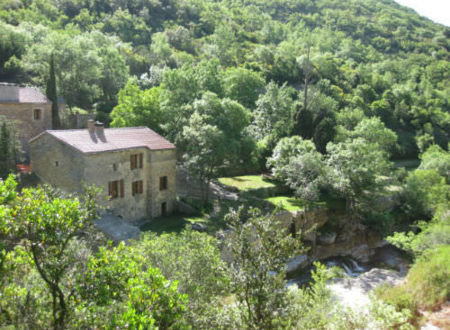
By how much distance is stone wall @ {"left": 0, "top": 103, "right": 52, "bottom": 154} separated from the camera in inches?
1325

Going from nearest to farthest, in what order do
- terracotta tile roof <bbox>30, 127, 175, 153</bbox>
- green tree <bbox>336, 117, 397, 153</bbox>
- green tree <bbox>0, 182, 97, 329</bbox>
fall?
green tree <bbox>0, 182, 97, 329</bbox>
terracotta tile roof <bbox>30, 127, 175, 153</bbox>
green tree <bbox>336, 117, 397, 153</bbox>

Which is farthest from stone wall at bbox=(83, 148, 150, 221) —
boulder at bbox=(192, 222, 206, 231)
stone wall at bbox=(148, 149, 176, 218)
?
boulder at bbox=(192, 222, 206, 231)

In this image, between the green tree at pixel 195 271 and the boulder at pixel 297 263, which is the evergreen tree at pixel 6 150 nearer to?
the green tree at pixel 195 271

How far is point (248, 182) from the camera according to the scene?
38.0 meters

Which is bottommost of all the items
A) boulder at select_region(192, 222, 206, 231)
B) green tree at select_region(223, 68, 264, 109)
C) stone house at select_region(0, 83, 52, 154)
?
boulder at select_region(192, 222, 206, 231)

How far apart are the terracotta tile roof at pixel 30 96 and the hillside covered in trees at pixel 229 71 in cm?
711

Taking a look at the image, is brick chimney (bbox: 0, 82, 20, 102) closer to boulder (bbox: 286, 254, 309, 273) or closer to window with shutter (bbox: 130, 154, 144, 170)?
window with shutter (bbox: 130, 154, 144, 170)

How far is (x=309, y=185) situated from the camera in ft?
105

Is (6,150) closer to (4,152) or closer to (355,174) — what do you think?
(4,152)

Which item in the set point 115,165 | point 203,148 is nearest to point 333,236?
point 203,148

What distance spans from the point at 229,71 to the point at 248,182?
71.6ft

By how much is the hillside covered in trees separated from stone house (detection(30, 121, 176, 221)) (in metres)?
4.03

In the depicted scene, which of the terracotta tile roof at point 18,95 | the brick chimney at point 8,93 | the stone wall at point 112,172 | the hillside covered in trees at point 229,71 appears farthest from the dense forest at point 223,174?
the brick chimney at point 8,93

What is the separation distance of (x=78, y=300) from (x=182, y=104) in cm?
2970
